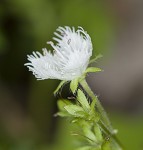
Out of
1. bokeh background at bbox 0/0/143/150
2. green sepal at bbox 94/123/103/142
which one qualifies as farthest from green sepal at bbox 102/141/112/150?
bokeh background at bbox 0/0/143/150

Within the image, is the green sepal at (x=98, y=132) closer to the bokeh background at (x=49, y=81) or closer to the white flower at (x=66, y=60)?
the white flower at (x=66, y=60)

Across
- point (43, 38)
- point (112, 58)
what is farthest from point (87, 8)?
point (112, 58)

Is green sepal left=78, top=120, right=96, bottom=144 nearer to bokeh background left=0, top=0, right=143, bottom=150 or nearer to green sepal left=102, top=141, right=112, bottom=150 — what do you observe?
green sepal left=102, top=141, right=112, bottom=150

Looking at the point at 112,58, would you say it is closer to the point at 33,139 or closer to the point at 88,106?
the point at 33,139

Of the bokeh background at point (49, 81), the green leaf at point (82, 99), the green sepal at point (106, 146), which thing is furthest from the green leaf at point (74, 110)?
the bokeh background at point (49, 81)

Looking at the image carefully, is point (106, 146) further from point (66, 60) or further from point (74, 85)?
point (66, 60)

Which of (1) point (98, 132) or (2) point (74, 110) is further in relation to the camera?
(1) point (98, 132)

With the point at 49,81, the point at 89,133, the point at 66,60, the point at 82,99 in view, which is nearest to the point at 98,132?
the point at 89,133
